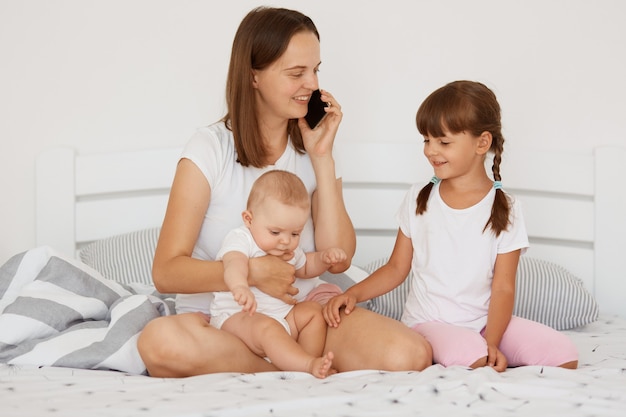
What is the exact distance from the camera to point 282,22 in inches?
72.6

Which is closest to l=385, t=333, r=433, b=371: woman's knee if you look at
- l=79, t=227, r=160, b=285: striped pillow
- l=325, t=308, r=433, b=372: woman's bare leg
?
l=325, t=308, r=433, b=372: woman's bare leg

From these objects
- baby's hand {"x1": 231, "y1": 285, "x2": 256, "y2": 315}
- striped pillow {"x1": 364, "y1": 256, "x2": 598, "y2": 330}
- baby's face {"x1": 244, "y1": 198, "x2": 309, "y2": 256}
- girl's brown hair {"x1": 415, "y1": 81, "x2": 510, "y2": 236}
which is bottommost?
striped pillow {"x1": 364, "y1": 256, "x2": 598, "y2": 330}

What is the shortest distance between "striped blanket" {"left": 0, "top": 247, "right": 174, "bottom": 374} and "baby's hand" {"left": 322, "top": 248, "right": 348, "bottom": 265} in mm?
402

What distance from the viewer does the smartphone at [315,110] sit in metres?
1.97

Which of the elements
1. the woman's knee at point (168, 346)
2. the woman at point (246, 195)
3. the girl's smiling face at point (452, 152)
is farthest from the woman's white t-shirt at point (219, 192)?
the girl's smiling face at point (452, 152)

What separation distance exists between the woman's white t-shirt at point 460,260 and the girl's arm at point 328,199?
0.18 metres

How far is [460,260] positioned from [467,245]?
0.12 ft

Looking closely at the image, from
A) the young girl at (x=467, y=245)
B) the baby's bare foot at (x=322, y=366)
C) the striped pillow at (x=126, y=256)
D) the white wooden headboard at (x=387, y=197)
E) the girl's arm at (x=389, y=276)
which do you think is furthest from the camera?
the white wooden headboard at (x=387, y=197)

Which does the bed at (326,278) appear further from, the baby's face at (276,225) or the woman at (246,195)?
the baby's face at (276,225)

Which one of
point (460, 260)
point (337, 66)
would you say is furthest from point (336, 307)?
point (337, 66)

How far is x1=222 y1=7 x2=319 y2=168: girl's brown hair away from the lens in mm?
1843

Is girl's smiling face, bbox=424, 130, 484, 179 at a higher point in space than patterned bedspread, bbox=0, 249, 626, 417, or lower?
higher

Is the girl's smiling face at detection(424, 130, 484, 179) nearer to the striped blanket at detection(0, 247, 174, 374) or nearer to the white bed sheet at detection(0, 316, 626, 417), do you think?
the white bed sheet at detection(0, 316, 626, 417)

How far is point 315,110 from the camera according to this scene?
198cm
